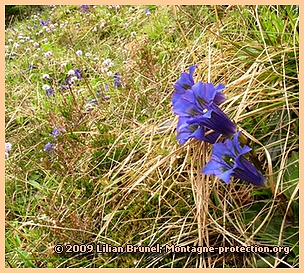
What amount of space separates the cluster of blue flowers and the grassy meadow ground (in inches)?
5.4

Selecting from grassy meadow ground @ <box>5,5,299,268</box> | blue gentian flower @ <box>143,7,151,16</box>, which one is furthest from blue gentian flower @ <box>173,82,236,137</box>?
blue gentian flower @ <box>143,7,151,16</box>

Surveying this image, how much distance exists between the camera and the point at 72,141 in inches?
73.0

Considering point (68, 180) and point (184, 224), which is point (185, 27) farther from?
point (184, 224)

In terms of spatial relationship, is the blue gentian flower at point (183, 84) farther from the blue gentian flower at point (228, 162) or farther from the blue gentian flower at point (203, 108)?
the blue gentian flower at point (228, 162)

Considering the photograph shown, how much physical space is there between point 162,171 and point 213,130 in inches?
19.1

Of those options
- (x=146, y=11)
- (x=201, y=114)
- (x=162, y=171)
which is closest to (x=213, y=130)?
(x=201, y=114)

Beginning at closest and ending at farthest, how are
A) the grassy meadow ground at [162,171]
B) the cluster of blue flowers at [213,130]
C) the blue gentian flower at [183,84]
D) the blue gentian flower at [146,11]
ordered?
the cluster of blue flowers at [213,130] → the blue gentian flower at [183,84] → the grassy meadow ground at [162,171] → the blue gentian flower at [146,11]

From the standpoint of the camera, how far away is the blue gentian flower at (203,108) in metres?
1.07

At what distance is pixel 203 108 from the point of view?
1.09 metres

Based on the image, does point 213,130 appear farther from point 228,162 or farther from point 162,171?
point 162,171

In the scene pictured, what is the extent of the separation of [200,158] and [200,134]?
28 cm

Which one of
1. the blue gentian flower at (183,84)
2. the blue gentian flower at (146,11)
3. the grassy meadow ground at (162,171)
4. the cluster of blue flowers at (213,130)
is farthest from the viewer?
the blue gentian flower at (146,11)

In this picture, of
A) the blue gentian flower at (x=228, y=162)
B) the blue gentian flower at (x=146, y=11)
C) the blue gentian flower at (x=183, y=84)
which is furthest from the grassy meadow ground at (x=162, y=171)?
the blue gentian flower at (x=146, y=11)

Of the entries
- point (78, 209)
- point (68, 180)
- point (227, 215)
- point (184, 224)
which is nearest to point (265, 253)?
point (227, 215)
